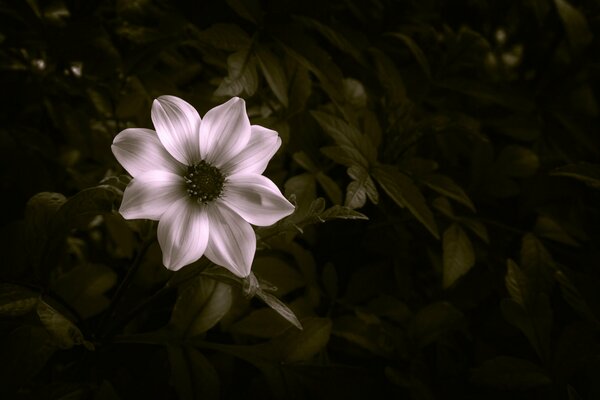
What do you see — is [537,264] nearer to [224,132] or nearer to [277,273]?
[277,273]

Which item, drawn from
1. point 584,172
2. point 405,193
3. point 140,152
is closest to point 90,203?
point 140,152

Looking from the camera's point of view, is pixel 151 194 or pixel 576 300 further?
pixel 576 300

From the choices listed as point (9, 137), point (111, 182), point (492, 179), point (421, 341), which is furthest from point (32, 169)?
point (492, 179)

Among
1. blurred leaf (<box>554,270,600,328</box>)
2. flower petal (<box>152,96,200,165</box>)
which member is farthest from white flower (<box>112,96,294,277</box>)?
blurred leaf (<box>554,270,600,328</box>)

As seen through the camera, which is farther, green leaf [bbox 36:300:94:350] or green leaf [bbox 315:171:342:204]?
green leaf [bbox 315:171:342:204]

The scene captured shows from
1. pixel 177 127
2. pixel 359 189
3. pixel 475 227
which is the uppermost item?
pixel 177 127

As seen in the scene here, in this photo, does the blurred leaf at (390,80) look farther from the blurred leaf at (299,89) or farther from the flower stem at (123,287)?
the flower stem at (123,287)

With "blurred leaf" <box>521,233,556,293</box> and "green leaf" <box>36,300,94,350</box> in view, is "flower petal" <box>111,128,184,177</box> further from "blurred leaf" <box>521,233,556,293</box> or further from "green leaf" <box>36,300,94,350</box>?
"blurred leaf" <box>521,233,556,293</box>
